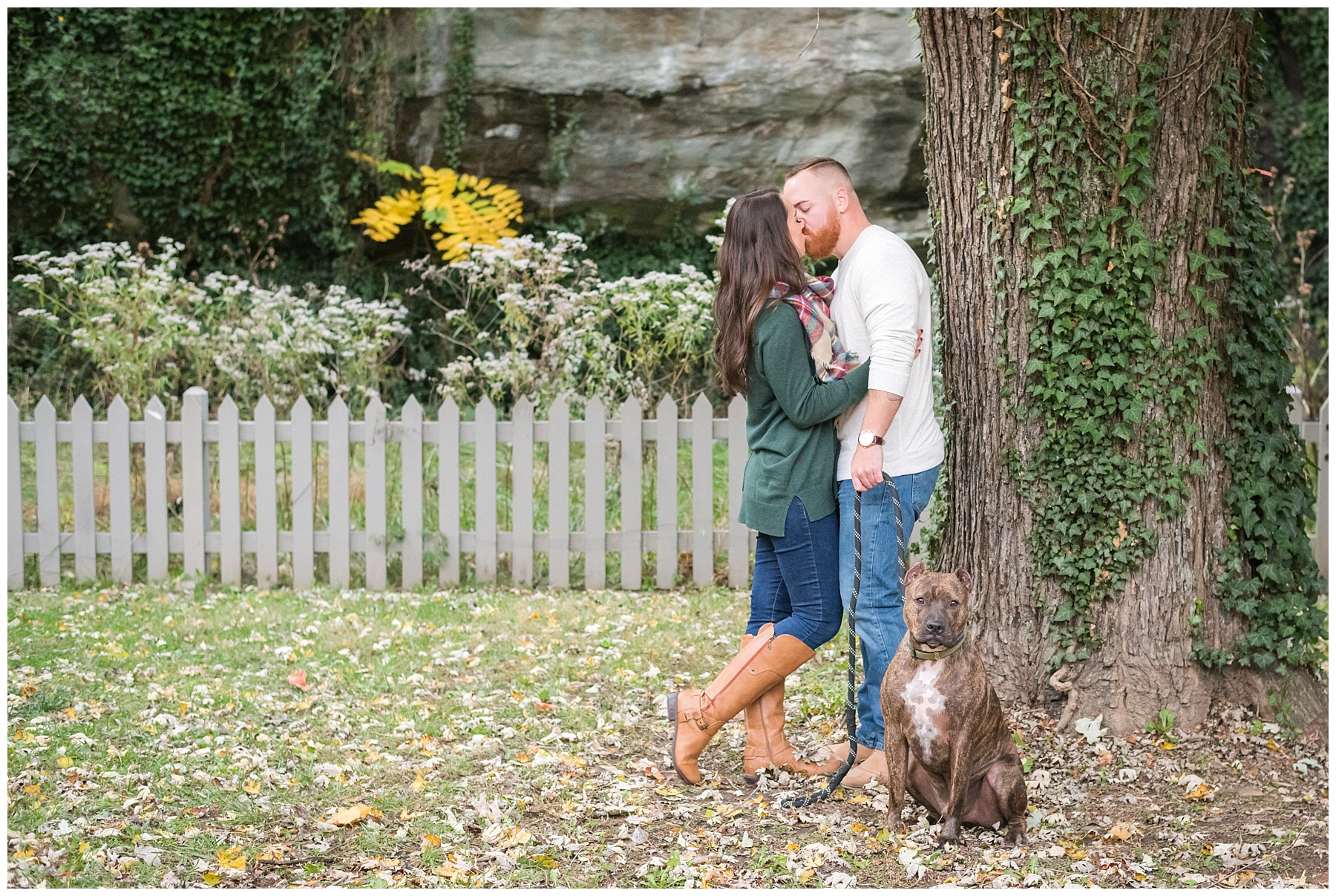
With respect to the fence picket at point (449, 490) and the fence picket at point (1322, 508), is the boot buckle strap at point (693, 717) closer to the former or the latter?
the fence picket at point (449, 490)

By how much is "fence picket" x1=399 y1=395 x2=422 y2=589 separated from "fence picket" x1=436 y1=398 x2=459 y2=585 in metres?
0.12

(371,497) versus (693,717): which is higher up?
(371,497)

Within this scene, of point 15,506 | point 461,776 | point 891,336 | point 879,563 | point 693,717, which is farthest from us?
point 15,506

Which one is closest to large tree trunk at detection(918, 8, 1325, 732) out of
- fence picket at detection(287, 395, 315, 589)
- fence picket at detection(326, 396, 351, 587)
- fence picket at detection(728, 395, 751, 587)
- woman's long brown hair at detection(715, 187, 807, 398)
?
woman's long brown hair at detection(715, 187, 807, 398)

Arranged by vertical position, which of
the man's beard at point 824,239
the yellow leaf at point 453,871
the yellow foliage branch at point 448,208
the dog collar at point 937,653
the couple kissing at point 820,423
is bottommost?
the yellow leaf at point 453,871

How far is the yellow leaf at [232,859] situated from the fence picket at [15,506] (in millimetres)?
4192

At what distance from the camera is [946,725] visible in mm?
2795

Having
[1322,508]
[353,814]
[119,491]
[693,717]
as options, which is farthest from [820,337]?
[119,491]

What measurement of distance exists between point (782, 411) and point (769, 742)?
3.53ft

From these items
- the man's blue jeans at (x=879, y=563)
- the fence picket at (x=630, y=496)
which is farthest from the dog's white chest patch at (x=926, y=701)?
the fence picket at (x=630, y=496)

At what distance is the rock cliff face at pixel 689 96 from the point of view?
36.9 ft

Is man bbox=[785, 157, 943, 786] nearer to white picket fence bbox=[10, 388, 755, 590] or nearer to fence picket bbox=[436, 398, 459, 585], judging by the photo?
white picket fence bbox=[10, 388, 755, 590]

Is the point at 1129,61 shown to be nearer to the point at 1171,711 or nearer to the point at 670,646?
the point at 1171,711

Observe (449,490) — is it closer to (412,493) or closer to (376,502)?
(412,493)
